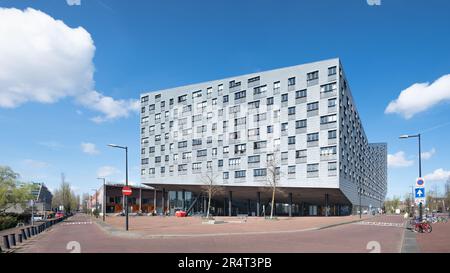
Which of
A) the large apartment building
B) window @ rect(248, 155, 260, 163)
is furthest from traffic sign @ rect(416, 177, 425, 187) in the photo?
window @ rect(248, 155, 260, 163)

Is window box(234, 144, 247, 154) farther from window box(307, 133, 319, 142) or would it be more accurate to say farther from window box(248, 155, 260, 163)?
window box(307, 133, 319, 142)

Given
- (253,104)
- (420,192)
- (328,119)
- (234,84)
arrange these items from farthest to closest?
1. (234,84)
2. (253,104)
3. (328,119)
4. (420,192)

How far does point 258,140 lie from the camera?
218ft

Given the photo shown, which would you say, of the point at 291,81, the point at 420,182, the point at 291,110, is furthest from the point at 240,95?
the point at 420,182

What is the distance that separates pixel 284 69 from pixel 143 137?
39.7m

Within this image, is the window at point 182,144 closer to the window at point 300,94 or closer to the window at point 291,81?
the window at point 291,81

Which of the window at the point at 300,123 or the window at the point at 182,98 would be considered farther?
the window at the point at 182,98

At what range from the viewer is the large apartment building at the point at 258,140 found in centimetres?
5994

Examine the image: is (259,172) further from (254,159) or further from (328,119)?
(328,119)

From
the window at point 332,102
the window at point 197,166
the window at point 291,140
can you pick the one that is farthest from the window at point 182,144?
the window at point 332,102

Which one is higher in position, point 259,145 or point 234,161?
point 259,145

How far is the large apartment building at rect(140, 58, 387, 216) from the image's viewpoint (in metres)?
59.9

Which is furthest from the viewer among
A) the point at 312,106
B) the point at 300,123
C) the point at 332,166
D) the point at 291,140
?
the point at 291,140

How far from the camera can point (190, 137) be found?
7625 centimetres
